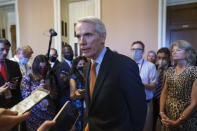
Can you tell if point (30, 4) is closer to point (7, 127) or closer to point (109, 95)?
point (109, 95)

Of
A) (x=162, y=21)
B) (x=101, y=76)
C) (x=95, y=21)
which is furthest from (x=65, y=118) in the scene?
(x=162, y=21)

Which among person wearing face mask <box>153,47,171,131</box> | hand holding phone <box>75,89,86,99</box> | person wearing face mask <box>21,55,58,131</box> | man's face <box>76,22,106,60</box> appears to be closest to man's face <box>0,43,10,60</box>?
person wearing face mask <box>21,55,58,131</box>

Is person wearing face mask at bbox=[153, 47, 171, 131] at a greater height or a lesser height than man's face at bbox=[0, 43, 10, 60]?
lesser

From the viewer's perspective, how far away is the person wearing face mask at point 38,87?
5.05 feet

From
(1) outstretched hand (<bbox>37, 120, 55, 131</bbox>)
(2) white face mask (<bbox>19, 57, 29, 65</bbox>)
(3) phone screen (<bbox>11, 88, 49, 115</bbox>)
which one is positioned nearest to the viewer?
(3) phone screen (<bbox>11, 88, 49, 115</bbox>)

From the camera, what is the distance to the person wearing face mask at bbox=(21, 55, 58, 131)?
1538 millimetres

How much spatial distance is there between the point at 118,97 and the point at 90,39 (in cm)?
43

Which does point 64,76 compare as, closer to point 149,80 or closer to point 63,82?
point 63,82

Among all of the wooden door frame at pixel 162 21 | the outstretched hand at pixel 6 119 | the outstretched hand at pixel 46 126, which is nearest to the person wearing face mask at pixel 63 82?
the outstretched hand at pixel 46 126

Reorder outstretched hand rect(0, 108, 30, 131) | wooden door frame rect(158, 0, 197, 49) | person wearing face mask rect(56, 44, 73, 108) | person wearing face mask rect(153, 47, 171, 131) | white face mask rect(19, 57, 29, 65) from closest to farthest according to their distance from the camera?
outstretched hand rect(0, 108, 30, 131)
person wearing face mask rect(56, 44, 73, 108)
person wearing face mask rect(153, 47, 171, 131)
white face mask rect(19, 57, 29, 65)
wooden door frame rect(158, 0, 197, 49)

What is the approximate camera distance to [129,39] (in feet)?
11.2

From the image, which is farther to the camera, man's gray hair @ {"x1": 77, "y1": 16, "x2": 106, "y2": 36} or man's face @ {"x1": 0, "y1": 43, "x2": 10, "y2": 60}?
man's face @ {"x1": 0, "y1": 43, "x2": 10, "y2": 60}

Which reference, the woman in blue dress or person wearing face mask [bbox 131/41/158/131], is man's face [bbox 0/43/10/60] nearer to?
the woman in blue dress

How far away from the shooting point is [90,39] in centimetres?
101
